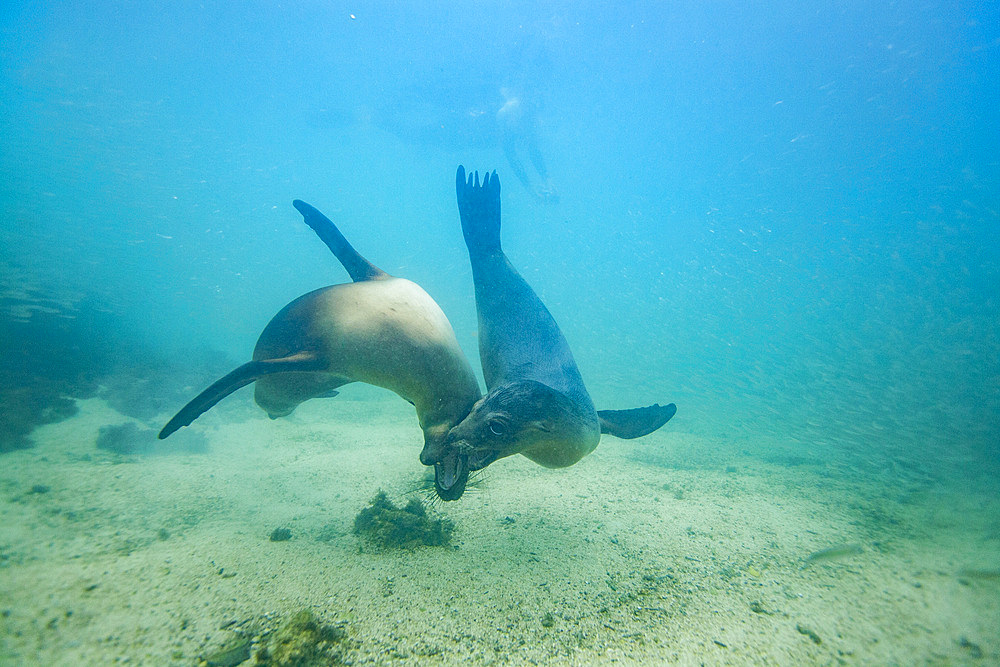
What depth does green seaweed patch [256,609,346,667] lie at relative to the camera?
1.43 metres

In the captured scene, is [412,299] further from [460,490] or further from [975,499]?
[975,499]

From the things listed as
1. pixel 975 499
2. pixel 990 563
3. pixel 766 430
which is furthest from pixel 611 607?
pixel 766 430

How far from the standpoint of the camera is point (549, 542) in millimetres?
2602

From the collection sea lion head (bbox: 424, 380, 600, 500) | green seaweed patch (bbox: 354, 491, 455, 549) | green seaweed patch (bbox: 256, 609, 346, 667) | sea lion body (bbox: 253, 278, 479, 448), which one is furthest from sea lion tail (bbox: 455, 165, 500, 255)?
green seaweed patch (bbox: 256, 609, 346, 667)

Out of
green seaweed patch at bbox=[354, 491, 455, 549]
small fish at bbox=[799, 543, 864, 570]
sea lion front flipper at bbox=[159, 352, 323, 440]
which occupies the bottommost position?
small fish at bbox=[799, 543, 864, 570]

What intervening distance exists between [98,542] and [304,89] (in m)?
42.9

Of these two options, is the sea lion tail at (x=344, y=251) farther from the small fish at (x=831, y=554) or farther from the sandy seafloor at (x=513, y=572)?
the small fish at (x=831, y=554)

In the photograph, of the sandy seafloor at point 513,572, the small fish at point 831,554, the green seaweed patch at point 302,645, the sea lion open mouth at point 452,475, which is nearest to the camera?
the green seaweed patch at point 302,645

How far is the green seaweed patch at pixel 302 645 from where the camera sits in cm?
143

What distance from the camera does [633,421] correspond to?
3266 mm

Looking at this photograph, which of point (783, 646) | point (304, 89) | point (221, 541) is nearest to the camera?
point (783, 646)

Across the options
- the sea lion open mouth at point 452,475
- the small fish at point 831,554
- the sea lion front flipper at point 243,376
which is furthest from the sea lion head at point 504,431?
the small fish at point 831,554

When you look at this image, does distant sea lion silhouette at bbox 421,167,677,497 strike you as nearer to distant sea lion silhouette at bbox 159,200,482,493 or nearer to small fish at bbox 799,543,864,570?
distant sea lion silhouette at bbox 159,200,482,493

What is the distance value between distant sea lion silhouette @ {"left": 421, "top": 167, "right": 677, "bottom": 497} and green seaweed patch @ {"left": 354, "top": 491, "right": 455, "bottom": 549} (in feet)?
2.74
